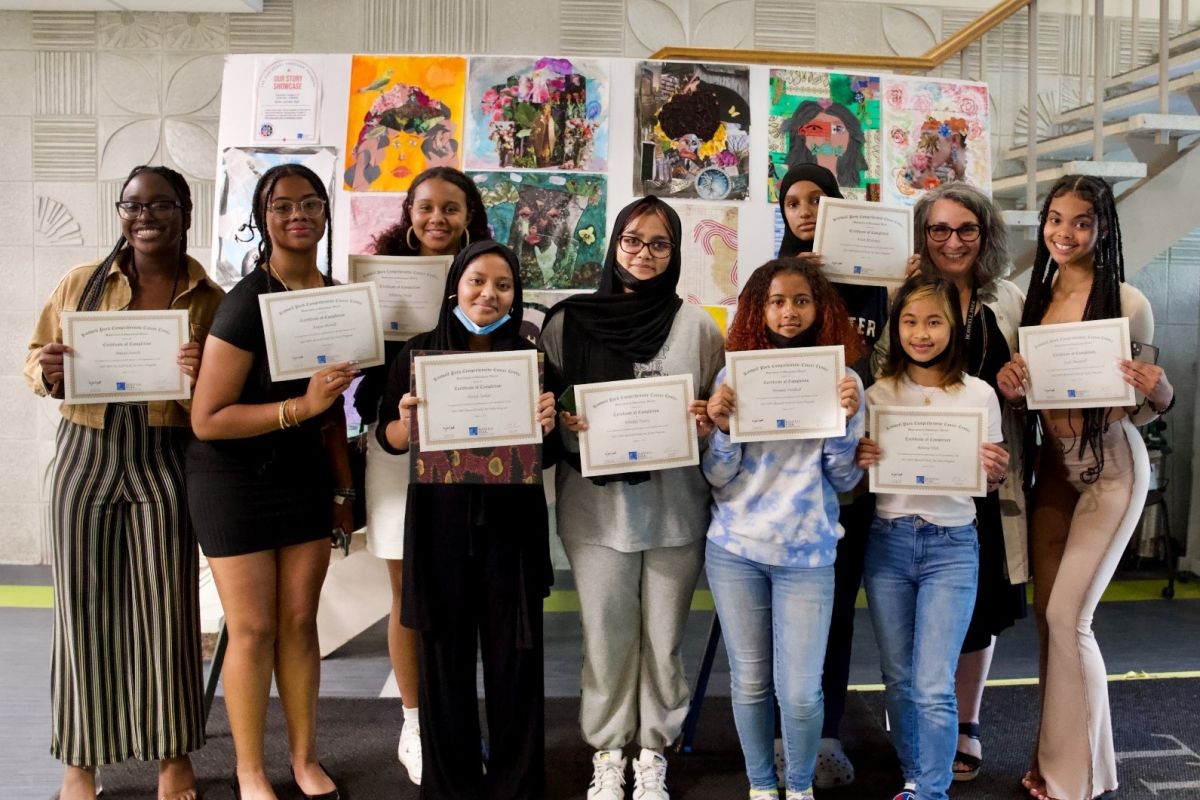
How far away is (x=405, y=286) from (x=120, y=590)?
1.09m

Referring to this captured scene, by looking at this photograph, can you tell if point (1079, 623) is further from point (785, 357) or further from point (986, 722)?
point (785, 357)

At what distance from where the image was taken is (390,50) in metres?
4.95

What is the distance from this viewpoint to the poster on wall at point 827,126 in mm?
3451

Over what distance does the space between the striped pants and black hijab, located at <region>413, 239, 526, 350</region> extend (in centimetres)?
77

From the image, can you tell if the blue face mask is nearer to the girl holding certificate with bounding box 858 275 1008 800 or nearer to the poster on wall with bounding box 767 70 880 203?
the girl holding certificate with bounding box 858 275 1008 800

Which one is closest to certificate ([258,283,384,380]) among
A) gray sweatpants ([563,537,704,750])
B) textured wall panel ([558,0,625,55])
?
gray sweatpants ([563,537,704,750])

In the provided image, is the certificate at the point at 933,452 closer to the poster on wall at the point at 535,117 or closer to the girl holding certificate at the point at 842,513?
the girl holding certificate at the point at 842,513

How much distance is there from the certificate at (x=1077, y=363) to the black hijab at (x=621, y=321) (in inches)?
36.9

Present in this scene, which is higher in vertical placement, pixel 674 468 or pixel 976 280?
pixel 976 280

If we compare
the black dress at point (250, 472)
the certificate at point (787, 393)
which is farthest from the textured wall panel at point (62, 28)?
the certificate at point (787, 393)

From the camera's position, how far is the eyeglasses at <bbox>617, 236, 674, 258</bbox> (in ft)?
7.20

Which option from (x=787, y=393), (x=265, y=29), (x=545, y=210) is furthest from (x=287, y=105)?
(x=787, y=393)

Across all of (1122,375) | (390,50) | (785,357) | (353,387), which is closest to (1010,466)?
(1122,375)

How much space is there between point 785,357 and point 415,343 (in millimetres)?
936
